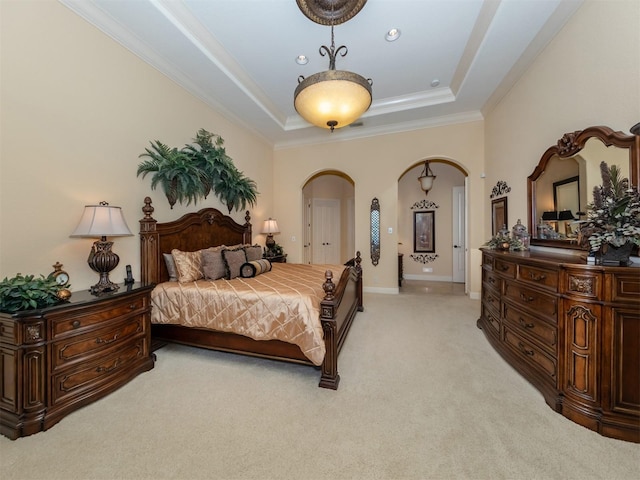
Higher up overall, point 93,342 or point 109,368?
point 93,342

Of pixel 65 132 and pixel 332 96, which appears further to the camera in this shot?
pixel 65 132

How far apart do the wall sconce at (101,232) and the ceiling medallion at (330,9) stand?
8.38ft

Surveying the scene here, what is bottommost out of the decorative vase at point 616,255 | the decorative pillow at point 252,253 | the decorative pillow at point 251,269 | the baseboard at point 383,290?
the baseboard at point 383,290

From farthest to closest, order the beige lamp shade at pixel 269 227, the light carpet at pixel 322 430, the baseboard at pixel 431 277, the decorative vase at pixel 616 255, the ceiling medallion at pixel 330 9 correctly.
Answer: the baseboard at pixel 431 277, the beige lamp shade at pixel 269 227, the ceiling medallion at pixel 330 9, the decorative vase at pixel 616 255, the light carpet at pixel 322 430

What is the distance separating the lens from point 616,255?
1714mm

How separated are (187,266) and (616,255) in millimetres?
3876

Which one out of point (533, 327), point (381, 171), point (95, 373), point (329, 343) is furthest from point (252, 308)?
point (381, 171)

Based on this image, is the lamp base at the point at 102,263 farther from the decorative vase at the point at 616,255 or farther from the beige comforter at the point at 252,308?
the decorative vase at the point at 616,255

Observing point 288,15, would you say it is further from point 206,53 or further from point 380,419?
point 380,419

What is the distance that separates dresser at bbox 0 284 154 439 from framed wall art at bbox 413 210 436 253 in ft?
21.6

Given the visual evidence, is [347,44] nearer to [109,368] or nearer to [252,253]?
[252,253]

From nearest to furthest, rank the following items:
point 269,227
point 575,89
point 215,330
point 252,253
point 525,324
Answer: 1. point 525,324
2. point 575,89
3. point 215,330
4. point 252,253
5. point 269,227

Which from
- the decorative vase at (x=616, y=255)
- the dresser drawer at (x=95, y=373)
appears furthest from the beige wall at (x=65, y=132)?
the decorative vase at (x=616, y=255)

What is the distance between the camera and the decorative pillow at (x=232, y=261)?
3.15m
